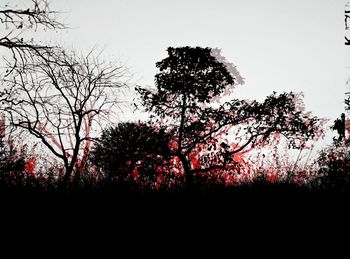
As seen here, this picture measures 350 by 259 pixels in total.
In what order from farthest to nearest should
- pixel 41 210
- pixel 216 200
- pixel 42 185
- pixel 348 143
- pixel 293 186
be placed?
pixel 348 143 < pixel 293 186 < pixel 42 185 < pixel 216 200 < pixel 41 210

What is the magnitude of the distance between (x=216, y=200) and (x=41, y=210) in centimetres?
207

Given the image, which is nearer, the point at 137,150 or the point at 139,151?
the point at 139,151

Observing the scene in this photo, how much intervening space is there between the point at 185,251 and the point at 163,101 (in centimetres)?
1054

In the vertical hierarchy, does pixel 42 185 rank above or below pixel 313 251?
above

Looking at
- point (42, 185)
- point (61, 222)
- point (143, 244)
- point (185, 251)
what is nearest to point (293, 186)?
point (185, 251)

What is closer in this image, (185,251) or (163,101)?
(185,251)

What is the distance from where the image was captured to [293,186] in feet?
12.8

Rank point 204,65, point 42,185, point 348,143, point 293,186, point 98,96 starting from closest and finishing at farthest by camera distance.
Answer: point 42,185, point 293,186, point 204,65, point 348,143, point 98,96

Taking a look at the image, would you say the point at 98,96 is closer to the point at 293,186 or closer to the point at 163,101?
the point at 163,101

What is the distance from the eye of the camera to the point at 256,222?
9.71 ft

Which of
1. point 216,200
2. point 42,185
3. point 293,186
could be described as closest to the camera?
point 216,200

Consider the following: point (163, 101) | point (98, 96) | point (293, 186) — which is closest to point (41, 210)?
point (293, 186)

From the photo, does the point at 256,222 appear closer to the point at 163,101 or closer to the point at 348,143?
the point at 163,101

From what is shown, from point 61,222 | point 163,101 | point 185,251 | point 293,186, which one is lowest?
point 185,251
